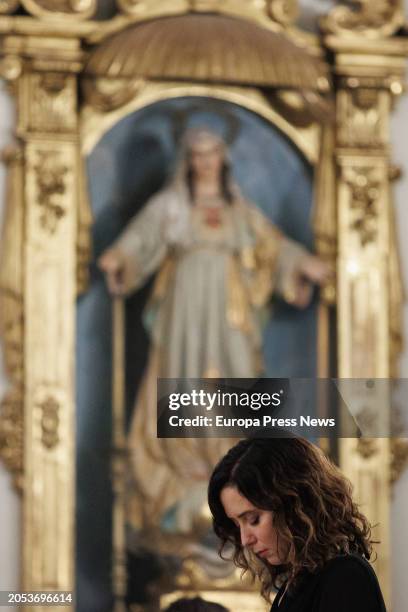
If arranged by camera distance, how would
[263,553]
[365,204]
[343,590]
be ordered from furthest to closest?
[365,204] → [263,553] → [343,590]

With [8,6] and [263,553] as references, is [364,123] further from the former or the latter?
[263,553]

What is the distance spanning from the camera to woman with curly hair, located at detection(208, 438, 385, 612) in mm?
2490

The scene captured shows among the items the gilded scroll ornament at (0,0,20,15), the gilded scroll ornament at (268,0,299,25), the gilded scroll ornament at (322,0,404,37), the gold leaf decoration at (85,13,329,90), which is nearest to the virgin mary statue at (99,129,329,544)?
the gold leaf decoration at (85,13,329,90)

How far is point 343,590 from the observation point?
2484 millimetres

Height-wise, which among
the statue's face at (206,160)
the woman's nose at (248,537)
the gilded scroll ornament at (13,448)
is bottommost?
the woman's nose at (248,537)

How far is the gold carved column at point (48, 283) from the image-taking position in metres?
6.62

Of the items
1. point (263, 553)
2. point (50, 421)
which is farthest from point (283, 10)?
point (263, 553)

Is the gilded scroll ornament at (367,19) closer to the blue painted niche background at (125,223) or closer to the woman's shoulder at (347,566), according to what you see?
the blue painted niche background at (125,223)

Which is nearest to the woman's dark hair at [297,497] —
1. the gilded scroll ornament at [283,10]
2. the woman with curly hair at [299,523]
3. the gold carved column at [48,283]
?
the woman with curly hair at [299,523]

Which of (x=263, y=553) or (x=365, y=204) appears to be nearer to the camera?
(x=263, y=553)

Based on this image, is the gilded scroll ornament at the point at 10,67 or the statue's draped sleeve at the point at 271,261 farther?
the statue's draped sleeve at the point at 271,261

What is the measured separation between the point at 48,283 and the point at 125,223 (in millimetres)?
484

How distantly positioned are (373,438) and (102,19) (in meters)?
2.48

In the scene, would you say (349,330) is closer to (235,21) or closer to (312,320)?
(312,320)
